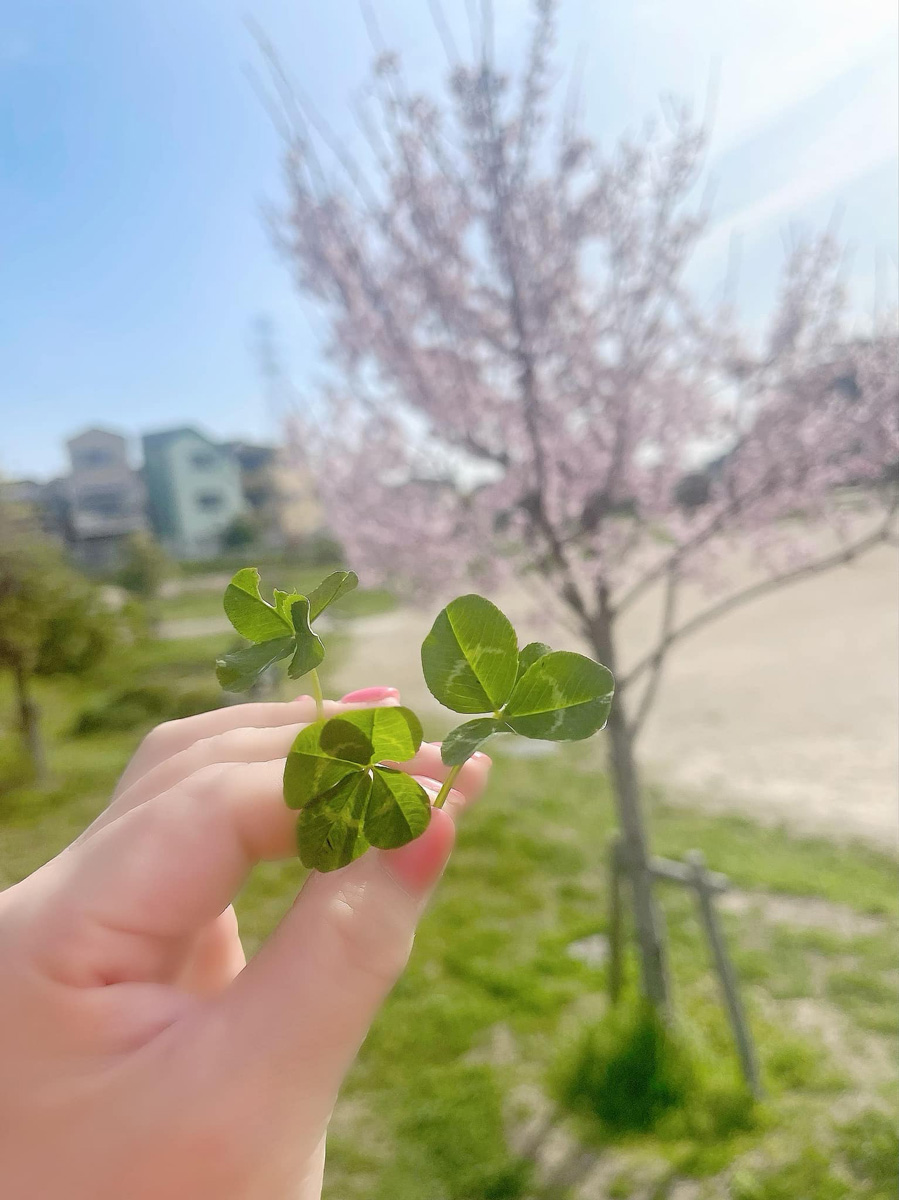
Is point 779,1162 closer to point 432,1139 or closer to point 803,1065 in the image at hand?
Result: point 803,1065

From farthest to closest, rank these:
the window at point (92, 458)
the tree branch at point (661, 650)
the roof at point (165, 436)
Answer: the roof at point (165, 436) → the window at point (92, 458) → the tree branch at point (661, 650)

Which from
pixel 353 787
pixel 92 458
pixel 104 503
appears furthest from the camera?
pixel 92 458

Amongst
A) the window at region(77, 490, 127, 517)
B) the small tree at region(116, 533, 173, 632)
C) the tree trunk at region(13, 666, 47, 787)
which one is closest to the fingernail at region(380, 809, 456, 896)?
the tree trunk at region(13, 666, 47, 787)

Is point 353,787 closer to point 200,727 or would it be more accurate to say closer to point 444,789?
point 444,789

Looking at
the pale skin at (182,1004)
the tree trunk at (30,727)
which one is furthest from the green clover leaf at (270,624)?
the tree trunk at (30,727)

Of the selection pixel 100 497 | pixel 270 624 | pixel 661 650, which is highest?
pixel 100 497

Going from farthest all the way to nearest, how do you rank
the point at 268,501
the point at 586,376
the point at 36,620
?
1. the point at 268,501
2. the point at 36,620
3. the point at 586,376

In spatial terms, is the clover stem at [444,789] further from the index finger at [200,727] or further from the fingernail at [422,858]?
the index finger at [200,727]

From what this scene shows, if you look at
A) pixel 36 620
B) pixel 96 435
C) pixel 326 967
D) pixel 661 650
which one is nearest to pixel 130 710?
pixel 36 620
